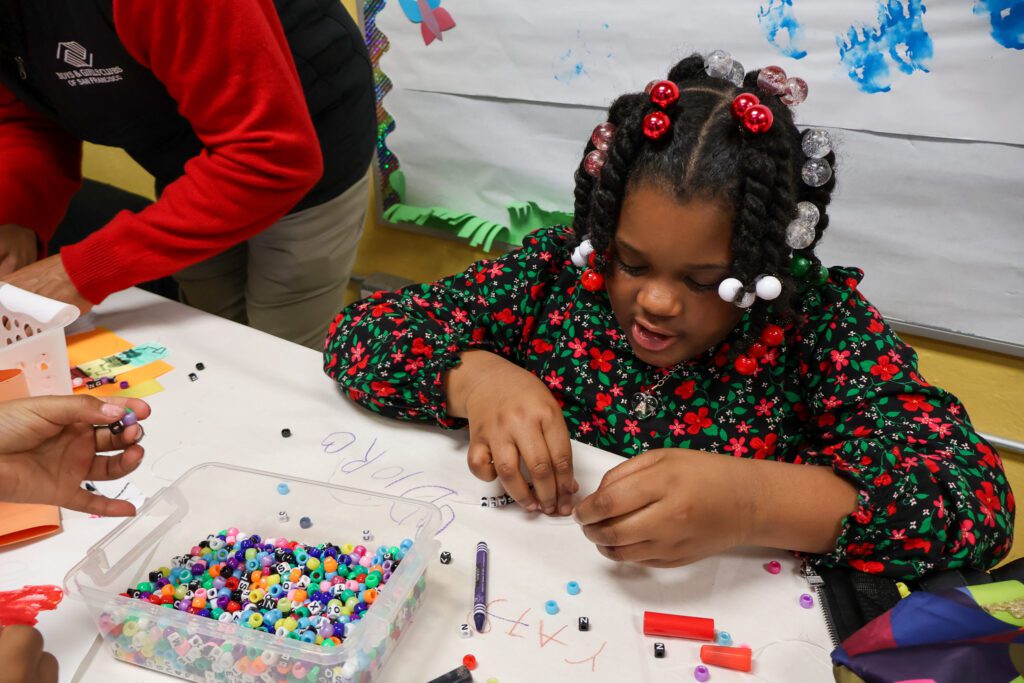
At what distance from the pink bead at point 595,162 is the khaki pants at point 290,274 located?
675 mm

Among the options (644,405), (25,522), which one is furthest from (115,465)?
(644,405)

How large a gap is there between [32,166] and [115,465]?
772 millimetres

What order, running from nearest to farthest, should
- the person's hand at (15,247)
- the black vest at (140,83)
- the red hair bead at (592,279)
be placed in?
the red hair bead at (592,279) < the black vest at (140,83) < the person's hand at (15,247)

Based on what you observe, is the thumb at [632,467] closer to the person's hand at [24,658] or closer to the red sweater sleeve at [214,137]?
the person's hand at [24,658]

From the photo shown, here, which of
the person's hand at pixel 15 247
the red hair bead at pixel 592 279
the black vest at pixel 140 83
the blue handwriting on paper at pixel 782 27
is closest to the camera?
the red hair bead at pixel 592 279

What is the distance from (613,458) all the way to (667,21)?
39.7 inches

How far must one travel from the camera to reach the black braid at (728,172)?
0.72 m

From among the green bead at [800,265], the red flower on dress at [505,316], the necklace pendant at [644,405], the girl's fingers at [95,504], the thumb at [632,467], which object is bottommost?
the girl's fingers at [95,504]

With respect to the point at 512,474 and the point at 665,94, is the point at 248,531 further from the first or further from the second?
the point at 665,94

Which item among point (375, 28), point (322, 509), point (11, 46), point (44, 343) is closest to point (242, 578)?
point (322, 509)

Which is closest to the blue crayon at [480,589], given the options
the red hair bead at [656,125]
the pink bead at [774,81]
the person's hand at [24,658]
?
the person's hand at [24,658]

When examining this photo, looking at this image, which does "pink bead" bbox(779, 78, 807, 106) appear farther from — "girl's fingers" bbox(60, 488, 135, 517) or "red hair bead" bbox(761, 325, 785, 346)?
"girl's fingers" bbox(60, 488, 135, 517)

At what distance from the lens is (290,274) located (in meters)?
1.41

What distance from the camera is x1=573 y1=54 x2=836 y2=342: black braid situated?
722 millimetres
